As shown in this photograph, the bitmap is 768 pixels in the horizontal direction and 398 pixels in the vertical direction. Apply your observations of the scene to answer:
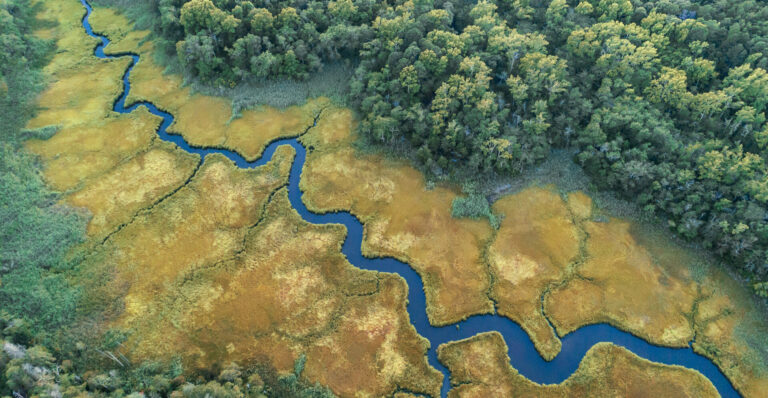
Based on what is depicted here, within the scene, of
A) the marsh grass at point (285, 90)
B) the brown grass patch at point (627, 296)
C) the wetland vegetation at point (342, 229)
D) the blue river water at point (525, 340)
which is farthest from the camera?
the marsh grass at point (285, 90)

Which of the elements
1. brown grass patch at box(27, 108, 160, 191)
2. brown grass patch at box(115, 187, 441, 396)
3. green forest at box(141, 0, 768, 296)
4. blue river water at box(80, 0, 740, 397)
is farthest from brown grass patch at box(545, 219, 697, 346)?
brown grass patch at box(27, 108, 160, 191)

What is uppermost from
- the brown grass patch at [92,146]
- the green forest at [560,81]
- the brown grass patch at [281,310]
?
the green forest at [560,81]

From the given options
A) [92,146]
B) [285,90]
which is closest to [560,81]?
[285,90]

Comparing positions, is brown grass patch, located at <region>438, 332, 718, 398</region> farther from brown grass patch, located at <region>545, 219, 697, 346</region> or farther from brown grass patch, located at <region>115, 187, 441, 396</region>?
brown grass patch, located at <region>545, 219, 697, 346</region>

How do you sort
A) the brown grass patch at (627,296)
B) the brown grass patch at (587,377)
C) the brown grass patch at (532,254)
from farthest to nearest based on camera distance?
the brown grass patch at (532,254)
the brown grass patch at (627,296)
the brown grass patch at (587,377)

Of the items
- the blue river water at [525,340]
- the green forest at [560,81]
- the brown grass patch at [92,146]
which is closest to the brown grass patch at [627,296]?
the blue river water at [525,340]

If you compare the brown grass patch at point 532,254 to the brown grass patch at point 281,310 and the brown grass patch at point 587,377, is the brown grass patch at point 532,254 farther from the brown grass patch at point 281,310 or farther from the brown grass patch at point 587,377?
the brown grass patch at point 281,310

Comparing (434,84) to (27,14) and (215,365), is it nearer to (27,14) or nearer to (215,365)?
(215,365)

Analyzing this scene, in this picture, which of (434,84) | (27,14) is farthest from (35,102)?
(434,84)
